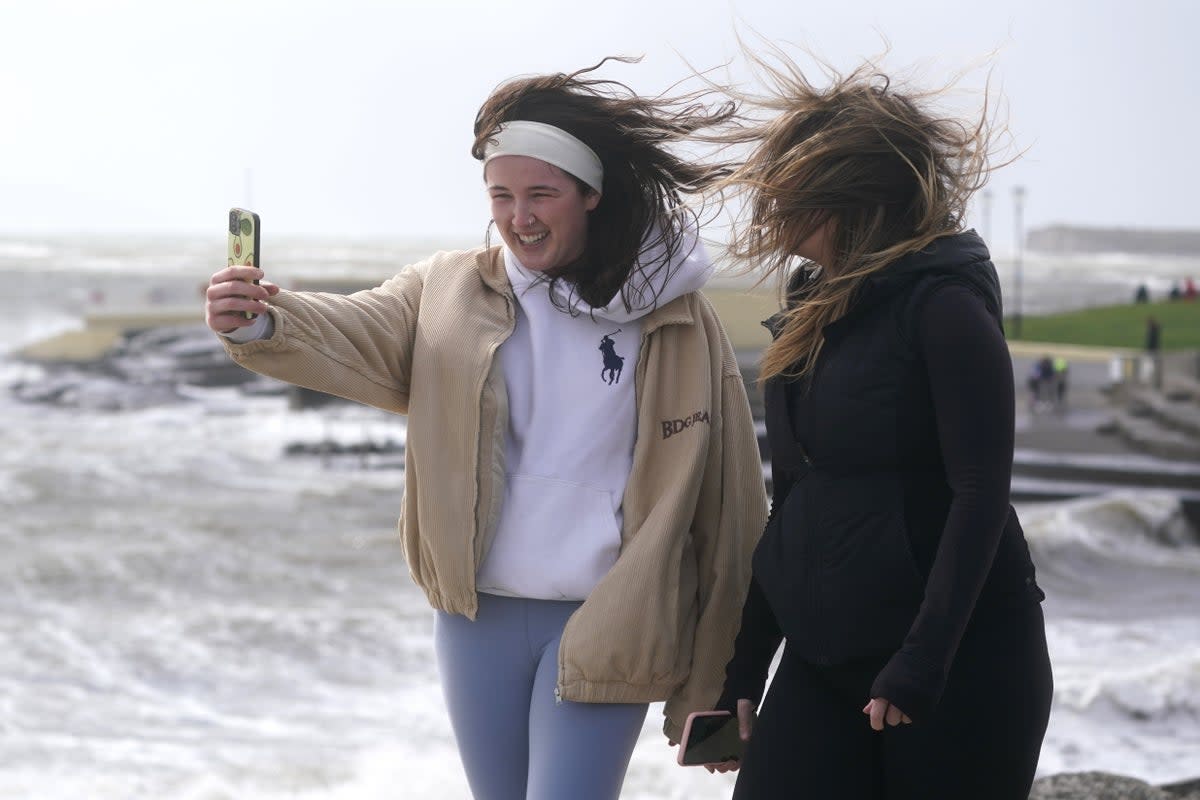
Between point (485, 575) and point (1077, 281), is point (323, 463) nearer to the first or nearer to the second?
point (485, 575)

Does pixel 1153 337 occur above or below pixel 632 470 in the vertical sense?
below

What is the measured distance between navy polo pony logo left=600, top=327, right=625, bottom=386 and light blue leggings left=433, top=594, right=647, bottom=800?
1.27 ft

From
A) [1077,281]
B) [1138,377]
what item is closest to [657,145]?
[1138,377]

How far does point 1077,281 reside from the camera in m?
73.9

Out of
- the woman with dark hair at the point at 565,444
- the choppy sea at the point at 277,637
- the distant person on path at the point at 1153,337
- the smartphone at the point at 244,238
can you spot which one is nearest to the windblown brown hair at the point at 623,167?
the woman with dark hair at the point at 565,444

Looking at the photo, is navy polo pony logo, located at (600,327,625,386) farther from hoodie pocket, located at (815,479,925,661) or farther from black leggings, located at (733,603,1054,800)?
black leggings, located at (733,603,1054,800)

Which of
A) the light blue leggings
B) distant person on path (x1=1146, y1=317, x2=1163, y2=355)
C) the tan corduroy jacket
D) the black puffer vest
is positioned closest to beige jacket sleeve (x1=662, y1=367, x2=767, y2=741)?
the tan corduroy jacket

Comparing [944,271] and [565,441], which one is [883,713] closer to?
[944,271]

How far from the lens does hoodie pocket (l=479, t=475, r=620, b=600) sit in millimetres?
2510

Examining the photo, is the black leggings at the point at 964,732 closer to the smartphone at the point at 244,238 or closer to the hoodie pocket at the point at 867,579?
the hoodie pocket at the point at 867,579

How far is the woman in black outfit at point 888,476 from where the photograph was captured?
2023mm

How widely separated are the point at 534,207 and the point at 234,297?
0.52m

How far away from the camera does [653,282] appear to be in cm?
256

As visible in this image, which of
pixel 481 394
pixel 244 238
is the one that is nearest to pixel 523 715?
pixel 481 394
